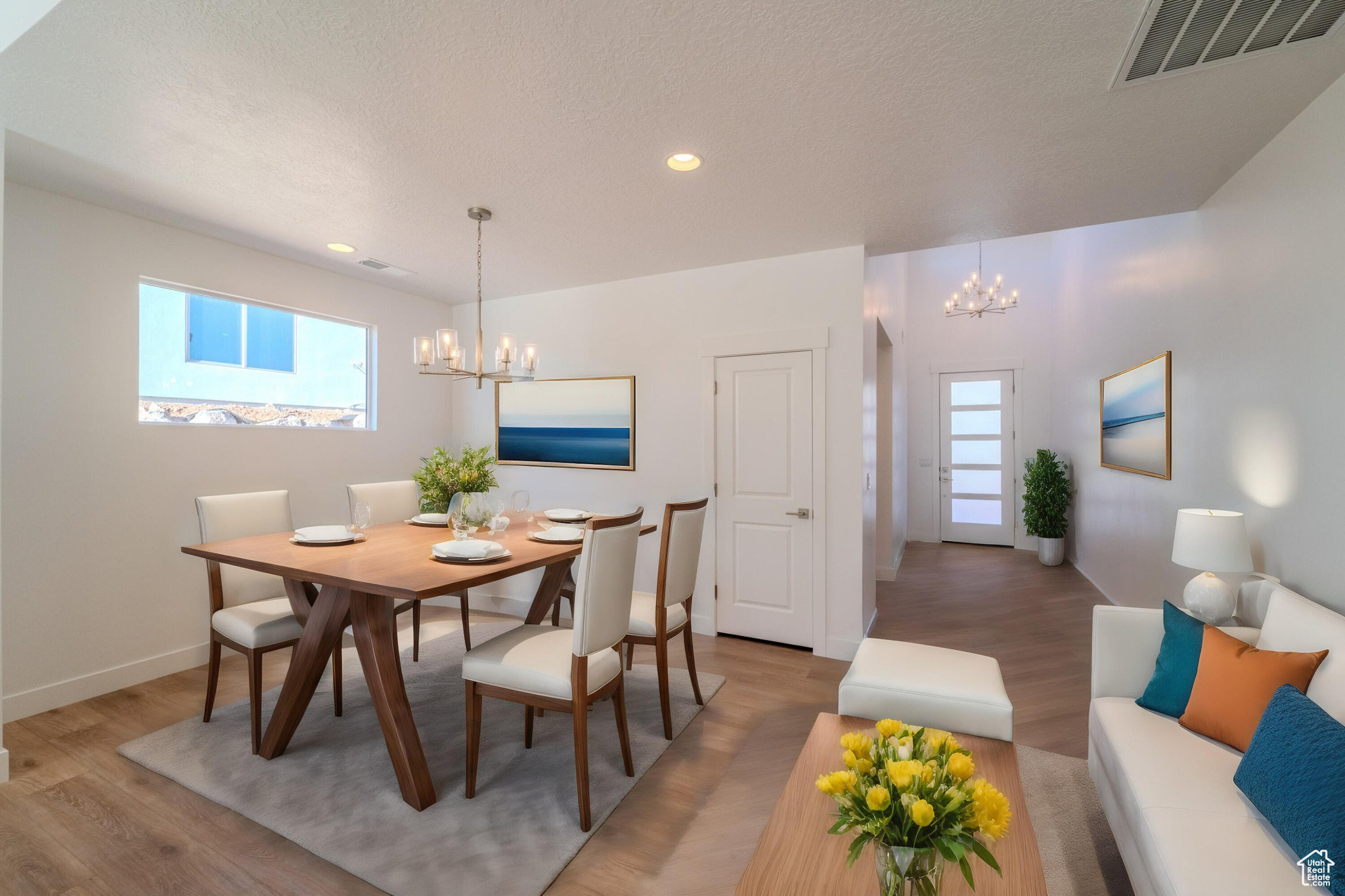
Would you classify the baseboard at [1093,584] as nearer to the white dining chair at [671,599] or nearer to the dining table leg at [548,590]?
the white dining chair at [671,599]

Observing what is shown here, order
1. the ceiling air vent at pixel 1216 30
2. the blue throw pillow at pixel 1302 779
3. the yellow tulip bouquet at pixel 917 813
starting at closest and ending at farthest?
the yellow tulip bouquet at pixel 917 813 < the blue throw pillow at pixel 1302 779 < the ceiling air vent at pixel 1216 30

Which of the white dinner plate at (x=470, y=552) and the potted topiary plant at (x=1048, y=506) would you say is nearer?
the white dinner plate at (x=470, y=552)

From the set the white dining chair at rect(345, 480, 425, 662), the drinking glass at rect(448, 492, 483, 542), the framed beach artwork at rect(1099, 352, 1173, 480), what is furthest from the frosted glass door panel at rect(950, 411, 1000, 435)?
the drinking glass at rect(448, 492, 483, 542)

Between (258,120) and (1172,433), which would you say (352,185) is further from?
(1172,433)

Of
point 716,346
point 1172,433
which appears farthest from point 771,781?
point 1172,433

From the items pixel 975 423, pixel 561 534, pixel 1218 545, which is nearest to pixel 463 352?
pixel 561 534

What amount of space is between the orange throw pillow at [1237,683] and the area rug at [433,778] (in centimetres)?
190

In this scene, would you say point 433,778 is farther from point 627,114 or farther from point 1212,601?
point 1212,601

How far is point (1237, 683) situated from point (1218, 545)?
2.51 feet

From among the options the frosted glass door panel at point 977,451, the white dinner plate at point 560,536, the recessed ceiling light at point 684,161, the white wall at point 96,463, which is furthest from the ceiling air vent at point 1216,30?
the frosted glass door panel at point 977,451

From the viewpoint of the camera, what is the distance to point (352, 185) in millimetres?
2770

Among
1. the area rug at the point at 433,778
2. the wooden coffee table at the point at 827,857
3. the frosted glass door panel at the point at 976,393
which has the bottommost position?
the area rug at the point at 433,778

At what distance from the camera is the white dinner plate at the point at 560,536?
270 centimetres

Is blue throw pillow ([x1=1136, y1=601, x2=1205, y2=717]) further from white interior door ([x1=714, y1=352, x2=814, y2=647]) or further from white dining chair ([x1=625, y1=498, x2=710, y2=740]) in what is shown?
white interior door ([x1=714, y1=352, x2=814, y2=647])
